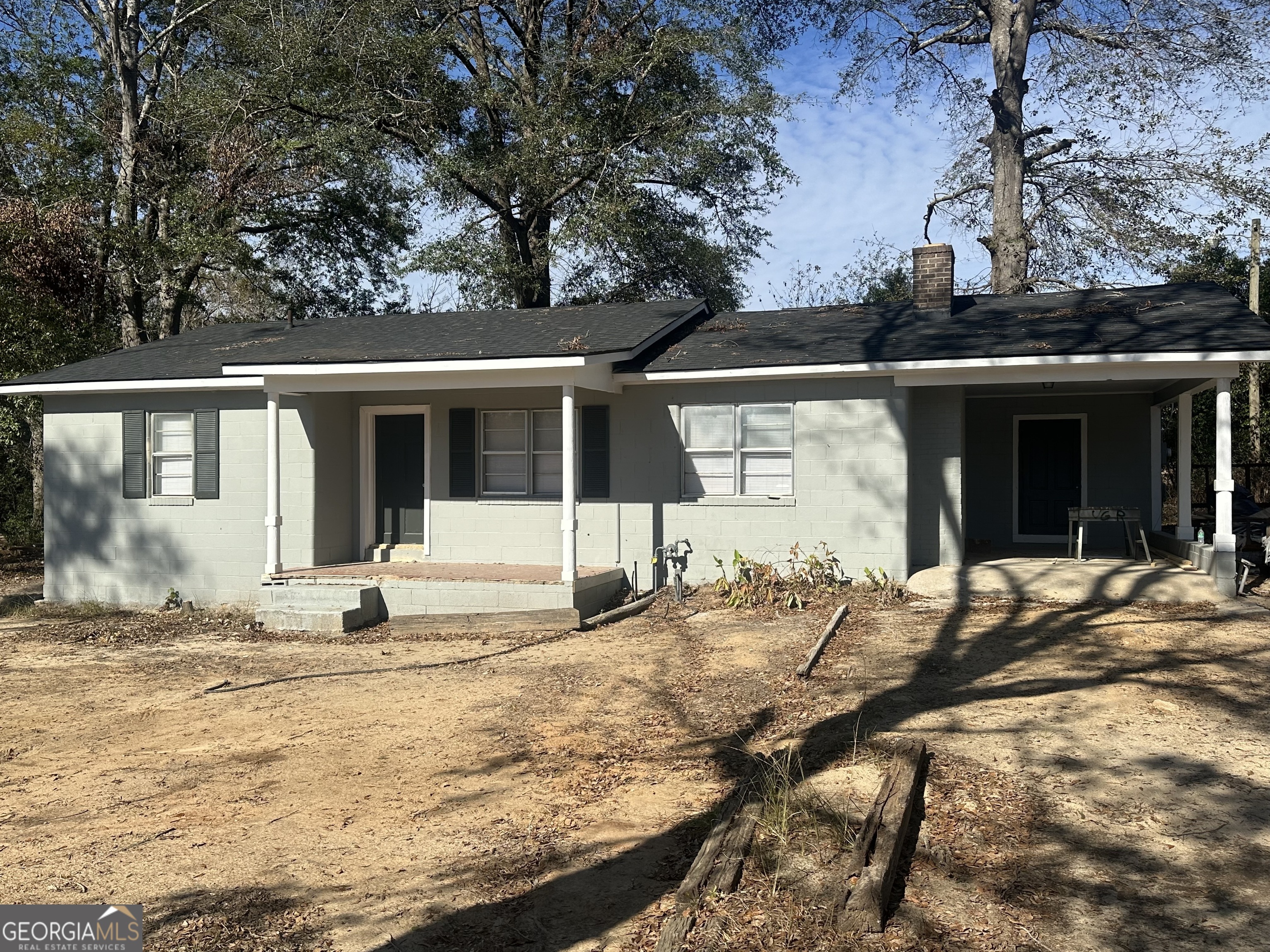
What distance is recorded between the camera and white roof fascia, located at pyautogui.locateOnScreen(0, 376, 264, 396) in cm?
1302

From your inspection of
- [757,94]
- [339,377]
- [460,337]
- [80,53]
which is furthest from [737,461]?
[80,53]

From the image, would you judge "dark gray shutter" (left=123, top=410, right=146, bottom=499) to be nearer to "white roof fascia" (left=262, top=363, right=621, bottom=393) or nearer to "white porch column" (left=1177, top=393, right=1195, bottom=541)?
"white roof fascia" (left=262, top=363, right=621, bottom=393)

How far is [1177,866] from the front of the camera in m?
4.49

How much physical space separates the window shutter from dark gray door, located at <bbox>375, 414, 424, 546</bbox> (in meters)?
0.50

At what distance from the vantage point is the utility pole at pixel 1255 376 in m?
20.6

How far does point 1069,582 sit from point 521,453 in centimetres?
718

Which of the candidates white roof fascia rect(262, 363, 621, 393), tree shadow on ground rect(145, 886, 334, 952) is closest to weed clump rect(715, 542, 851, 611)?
white roof fascia rect(262, 363, 621, 393)

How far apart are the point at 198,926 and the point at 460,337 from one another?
33.2 feet

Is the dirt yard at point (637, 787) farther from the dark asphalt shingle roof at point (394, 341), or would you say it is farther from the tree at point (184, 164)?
the tree at point (184, 164)

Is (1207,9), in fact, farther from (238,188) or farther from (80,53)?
(80,53)

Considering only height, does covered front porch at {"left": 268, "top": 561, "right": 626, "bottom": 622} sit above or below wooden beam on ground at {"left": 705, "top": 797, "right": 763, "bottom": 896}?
above

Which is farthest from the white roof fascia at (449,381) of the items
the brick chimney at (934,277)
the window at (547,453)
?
the brick chimney at (934,277)

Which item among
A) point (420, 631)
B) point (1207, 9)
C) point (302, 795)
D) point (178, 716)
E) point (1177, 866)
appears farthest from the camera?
point (1207, 9)

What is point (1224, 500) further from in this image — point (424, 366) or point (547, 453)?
point (424, 366)
